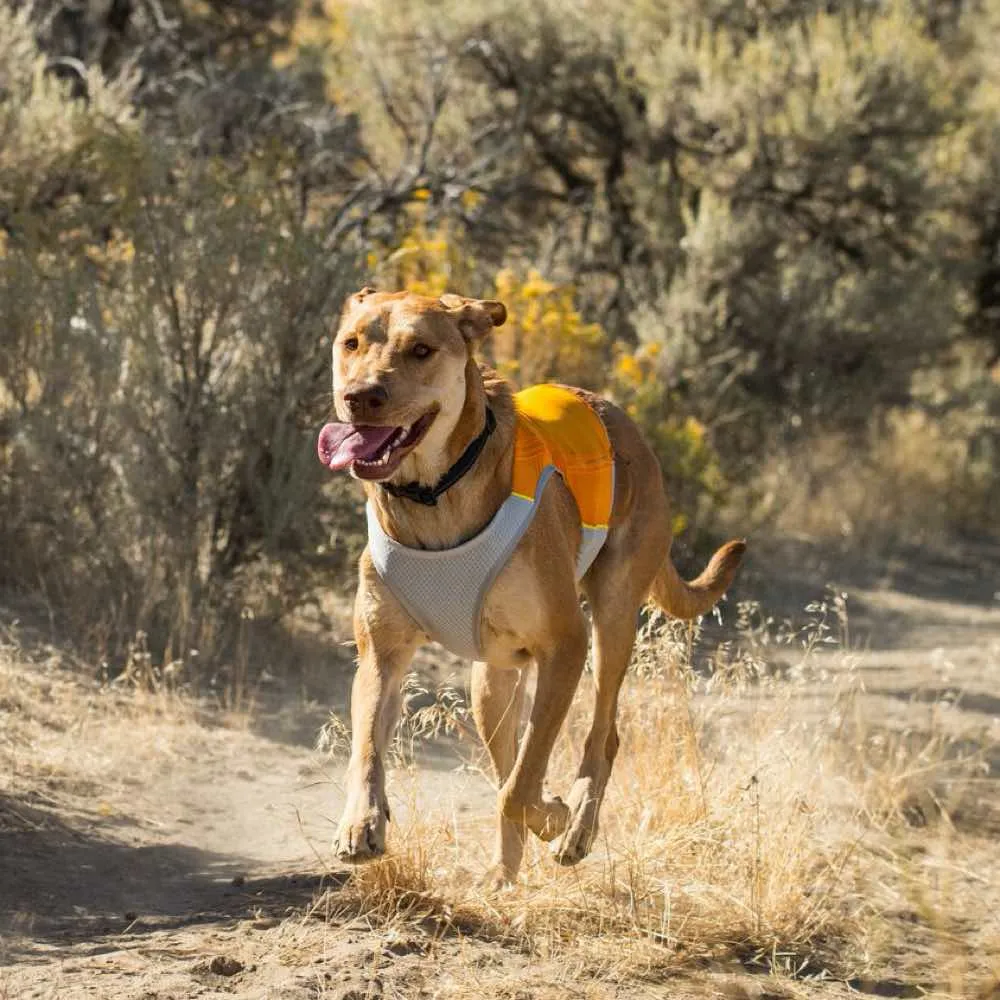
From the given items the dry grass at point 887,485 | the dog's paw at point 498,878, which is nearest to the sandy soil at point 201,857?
the dog's paw at point 498,878

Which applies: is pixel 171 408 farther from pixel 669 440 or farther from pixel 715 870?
pixel 715 870

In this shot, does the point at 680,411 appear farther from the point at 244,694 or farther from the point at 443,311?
the point at 443,311

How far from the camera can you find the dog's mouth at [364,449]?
4148mm

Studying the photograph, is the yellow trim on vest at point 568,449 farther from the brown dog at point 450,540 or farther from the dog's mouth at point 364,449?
the dog's mouth at point 364,449

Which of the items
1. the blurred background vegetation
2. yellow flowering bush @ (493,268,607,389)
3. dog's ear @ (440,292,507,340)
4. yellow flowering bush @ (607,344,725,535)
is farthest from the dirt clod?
yellow flowering bush @ (607,344,725,535)

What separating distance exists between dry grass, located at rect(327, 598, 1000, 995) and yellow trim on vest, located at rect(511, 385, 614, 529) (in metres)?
0.79

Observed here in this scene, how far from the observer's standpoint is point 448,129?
46.2 ft

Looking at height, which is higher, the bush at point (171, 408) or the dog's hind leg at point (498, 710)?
the bush at point (171, 408)

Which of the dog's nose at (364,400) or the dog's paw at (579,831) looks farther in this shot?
the dog's paw at (579,831)

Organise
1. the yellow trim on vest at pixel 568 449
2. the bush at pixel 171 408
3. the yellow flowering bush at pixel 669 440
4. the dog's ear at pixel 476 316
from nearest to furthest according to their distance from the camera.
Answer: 1. the dog's ear at pixel 476 316
2. the yellow trim on vest at pixel 568 449
3. the bush at pixel 171 408
4. the yellow flowering bush at pixel 669 440

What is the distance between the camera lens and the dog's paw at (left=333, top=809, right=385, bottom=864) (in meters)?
4.05

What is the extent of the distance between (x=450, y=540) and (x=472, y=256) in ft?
22.7

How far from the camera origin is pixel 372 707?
4398 millimetres

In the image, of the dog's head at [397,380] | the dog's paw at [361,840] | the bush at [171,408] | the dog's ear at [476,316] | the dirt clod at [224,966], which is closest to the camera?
the dog's paw at [361,840]
